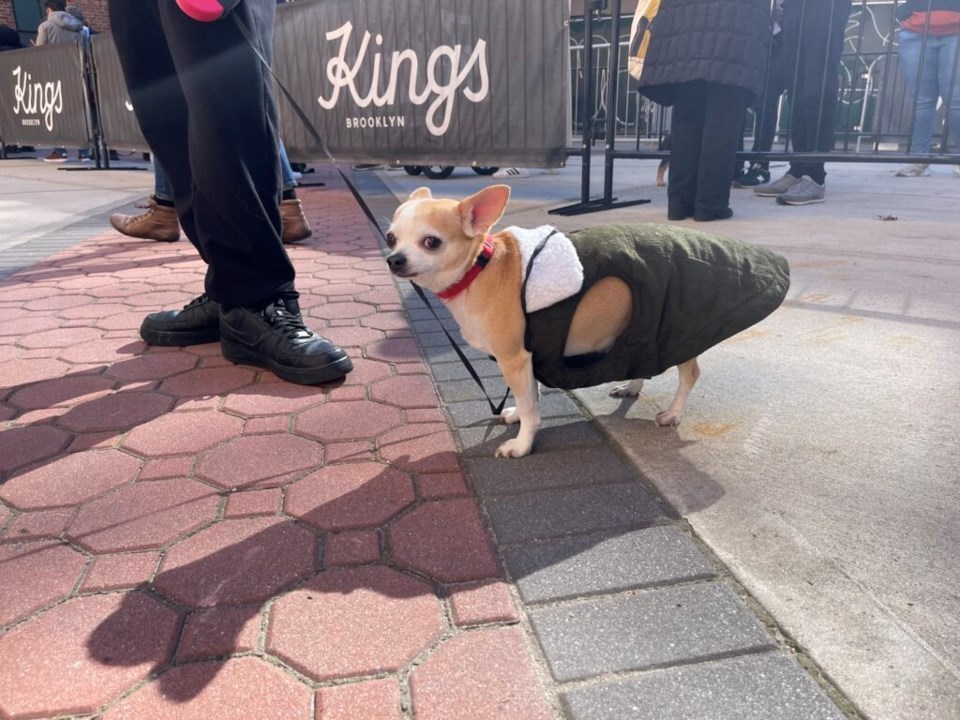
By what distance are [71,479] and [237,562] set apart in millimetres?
754

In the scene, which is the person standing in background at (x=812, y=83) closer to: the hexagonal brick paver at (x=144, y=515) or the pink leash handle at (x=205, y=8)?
the pink leash handle at (x=205, y=8)

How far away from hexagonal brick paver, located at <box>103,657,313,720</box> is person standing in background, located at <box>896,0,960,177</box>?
866cm

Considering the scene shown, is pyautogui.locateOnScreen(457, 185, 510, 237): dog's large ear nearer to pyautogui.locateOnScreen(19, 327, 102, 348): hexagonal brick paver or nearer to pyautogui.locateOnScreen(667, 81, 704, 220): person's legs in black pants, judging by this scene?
pyautogui.locateOnScreen(19, 327, 102, 348): hexagonal brick paver

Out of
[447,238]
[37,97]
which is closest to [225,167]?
[447,238]

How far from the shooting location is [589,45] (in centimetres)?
630

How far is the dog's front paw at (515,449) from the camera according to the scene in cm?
221

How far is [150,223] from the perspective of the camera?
18.2 feet

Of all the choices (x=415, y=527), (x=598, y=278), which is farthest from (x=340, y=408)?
(x=598, y=278)

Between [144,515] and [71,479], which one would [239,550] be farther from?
[71,479]

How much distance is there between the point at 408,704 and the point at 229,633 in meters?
0.42

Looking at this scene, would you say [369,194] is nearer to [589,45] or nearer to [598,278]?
[589,45]

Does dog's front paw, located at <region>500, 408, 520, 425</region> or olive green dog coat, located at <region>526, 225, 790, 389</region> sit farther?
dog's front paw, located at <region>500, 408, 520, 425</region>

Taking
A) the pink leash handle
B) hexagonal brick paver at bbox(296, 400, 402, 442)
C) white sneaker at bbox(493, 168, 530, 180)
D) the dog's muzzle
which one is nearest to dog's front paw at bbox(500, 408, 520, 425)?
hexagonal brick paver at bbox(296, 400, 402, 442)

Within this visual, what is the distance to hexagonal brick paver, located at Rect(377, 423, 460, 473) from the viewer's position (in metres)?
2.16
